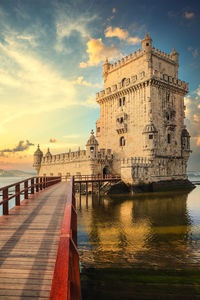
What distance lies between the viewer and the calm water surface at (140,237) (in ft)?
30.1

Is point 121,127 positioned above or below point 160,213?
above

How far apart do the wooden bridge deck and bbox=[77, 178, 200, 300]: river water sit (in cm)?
255

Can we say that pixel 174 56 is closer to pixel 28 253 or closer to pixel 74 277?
pixel 28 253

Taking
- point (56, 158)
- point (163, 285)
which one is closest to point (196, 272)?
point (163, 285)

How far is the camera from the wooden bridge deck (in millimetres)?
3473

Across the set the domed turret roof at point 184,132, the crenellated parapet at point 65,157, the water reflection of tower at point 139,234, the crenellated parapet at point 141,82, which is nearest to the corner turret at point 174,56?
the crenellated parapet at point 141,82

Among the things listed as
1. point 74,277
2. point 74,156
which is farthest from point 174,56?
point 74,277

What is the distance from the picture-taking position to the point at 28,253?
4.73 metres

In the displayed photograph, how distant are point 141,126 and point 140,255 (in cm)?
2497

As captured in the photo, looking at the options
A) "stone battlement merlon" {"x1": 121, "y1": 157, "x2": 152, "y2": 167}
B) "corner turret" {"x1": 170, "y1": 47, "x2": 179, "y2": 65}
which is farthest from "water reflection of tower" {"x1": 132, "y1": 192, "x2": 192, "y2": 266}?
"corner turret" {"x1": 170, "y1": 47, "x2": 179, "y2": 65}

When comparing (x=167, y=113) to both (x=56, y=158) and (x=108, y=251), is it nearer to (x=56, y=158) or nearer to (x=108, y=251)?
(x=56, y=158)

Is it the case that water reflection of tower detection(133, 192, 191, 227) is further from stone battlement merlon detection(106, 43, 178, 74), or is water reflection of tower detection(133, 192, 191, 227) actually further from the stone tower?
stone battlement merlon detection(106, 43, 178, 74)

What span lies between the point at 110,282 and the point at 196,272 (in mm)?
3243

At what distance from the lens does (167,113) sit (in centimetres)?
3466
